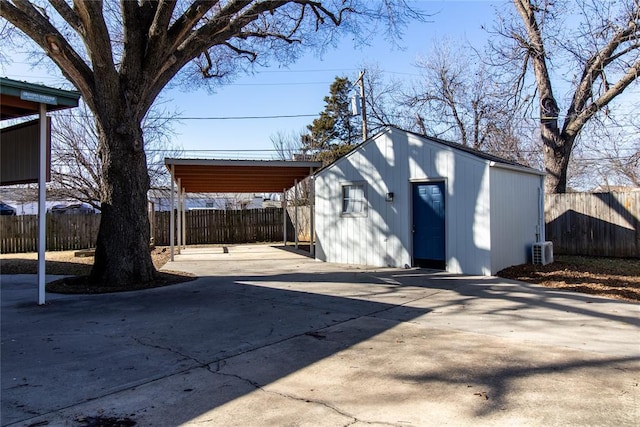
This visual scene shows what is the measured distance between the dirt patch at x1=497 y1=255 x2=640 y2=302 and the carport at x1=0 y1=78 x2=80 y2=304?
920 centimetres

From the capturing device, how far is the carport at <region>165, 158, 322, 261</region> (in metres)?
14.1

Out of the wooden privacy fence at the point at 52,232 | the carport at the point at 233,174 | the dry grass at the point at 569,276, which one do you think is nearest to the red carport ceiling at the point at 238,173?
the carport at the point at 233,174

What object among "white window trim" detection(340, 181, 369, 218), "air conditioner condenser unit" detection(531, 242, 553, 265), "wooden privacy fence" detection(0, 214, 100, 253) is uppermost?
"white window trim" detection(340, 181, 369, 218)

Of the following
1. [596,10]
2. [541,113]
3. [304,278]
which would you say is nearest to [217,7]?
[304,278]

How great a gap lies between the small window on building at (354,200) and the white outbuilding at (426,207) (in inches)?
1.1

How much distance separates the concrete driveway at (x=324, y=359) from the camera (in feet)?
10.5

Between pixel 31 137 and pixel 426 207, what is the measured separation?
8.63 meters

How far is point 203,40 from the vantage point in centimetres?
985

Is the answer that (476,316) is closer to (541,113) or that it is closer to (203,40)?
(203,40)

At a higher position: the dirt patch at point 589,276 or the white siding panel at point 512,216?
the white siding panel at point 512,216

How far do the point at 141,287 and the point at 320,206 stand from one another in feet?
19.5

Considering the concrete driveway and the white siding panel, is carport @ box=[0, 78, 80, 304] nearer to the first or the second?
the concrete driveway

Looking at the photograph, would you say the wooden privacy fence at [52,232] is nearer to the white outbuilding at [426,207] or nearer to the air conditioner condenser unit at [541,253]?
the white outbuilding at [426,207]

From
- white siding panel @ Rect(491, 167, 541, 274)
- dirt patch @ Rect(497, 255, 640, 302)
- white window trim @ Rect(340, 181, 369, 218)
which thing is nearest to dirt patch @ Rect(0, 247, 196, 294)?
white window trim @ Rect(340, 181, 369, 218)
